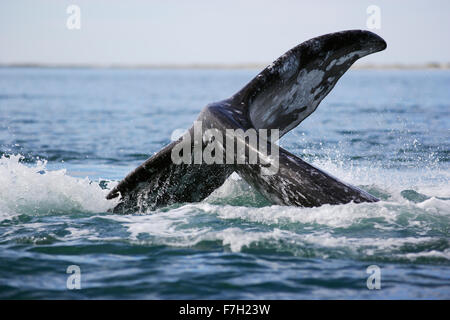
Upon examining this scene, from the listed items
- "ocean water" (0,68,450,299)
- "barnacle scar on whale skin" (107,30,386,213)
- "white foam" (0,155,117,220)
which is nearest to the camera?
"ocean water" (0,68,450,299)

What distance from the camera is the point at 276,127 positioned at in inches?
319

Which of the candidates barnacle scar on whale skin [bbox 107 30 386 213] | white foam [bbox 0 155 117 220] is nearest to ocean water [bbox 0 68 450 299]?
white foam [bbox 0 155 117 220]

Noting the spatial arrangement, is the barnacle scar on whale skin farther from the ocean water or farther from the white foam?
the white foam

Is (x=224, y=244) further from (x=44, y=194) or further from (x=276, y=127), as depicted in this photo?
(x=44, y=194)

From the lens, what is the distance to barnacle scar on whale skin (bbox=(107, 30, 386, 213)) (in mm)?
6930

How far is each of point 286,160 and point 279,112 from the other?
125 cm

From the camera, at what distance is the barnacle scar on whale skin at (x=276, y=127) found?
6930mm

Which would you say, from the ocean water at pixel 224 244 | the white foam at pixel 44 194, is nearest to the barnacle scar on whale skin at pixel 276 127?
the ocean water at pixel 224 244

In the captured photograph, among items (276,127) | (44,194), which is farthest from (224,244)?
(44,194)

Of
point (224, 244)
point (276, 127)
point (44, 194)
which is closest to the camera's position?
point (224, 244)

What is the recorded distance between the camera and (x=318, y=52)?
7.98 m

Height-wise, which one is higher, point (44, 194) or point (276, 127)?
point (276, 127)
